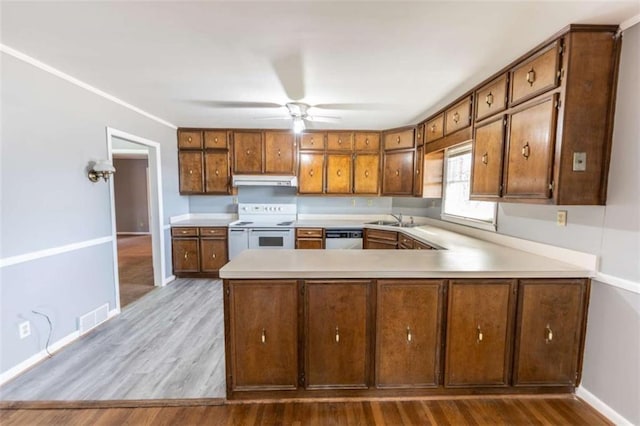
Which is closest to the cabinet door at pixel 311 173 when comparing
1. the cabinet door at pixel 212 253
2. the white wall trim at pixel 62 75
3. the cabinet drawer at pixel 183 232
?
the cabinet door at pixel 212 253

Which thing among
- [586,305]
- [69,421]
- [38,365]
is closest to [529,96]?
[586,305]

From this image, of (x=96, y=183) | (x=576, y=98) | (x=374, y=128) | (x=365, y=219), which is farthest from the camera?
(x=365, y=219)

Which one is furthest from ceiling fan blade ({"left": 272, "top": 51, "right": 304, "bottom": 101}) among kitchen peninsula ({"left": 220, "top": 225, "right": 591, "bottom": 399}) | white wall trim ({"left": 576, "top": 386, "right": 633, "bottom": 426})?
white wall trim ({"left": 576, "top": 386, "right": 633, "bottom": 426})

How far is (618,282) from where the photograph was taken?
1.64 meters

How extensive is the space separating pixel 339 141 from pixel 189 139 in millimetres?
2402

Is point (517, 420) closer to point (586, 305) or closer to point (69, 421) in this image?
point (586, 305)

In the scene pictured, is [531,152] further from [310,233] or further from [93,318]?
[93,318]

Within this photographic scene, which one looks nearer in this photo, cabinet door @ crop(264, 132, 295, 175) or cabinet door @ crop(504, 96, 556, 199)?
cabinet door @ crop(504, 96, 556, 199)

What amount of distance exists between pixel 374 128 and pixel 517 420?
3.73m

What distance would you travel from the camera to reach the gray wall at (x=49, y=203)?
199 centimetres

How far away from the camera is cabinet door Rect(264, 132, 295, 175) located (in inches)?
175

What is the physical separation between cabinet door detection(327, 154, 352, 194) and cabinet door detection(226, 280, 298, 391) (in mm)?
2922

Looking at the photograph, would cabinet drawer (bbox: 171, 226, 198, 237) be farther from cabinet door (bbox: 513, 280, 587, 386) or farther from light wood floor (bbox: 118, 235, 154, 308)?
cabinet door (bbox: 513, 280, 587, 386)

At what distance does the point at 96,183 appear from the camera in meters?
2.77
